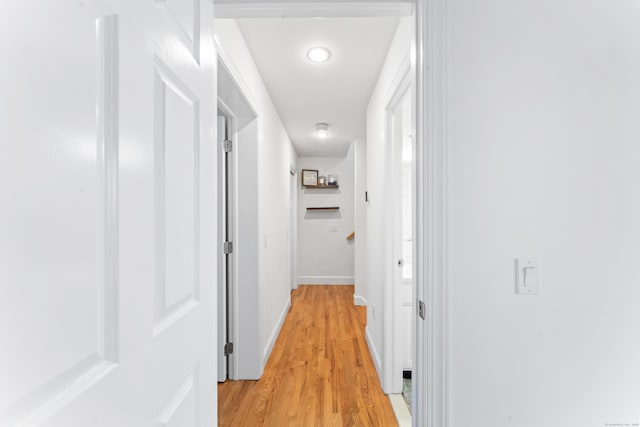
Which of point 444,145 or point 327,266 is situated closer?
point 444,145

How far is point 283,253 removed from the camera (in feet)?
11.8

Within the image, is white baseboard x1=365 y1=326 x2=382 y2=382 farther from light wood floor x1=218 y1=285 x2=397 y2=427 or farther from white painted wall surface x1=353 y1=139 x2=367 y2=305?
white painted wall surface x1=353 y1=139 x2=367 y2=305

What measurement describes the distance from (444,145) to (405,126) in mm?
1842

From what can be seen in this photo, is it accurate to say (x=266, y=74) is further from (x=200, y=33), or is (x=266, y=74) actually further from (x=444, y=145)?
(x=444, y=145)

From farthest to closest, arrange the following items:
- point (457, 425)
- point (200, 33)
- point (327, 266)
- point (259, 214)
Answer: point (327, 266), point (259, 214), point (457, 425), point (200, 33)

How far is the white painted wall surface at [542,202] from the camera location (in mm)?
983

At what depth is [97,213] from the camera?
475 millimetres

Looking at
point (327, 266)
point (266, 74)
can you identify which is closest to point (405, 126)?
point (266, 74)

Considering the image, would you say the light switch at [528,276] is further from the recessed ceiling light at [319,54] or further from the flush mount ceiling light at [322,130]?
the flush mount ceiling light at [322,130]

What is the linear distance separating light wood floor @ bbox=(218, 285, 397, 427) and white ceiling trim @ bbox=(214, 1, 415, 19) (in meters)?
2.11

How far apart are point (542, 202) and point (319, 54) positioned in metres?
1.70

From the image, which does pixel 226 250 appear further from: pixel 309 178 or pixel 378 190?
pixel 309 178

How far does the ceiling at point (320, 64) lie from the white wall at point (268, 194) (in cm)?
11

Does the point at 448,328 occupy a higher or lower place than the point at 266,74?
lower
